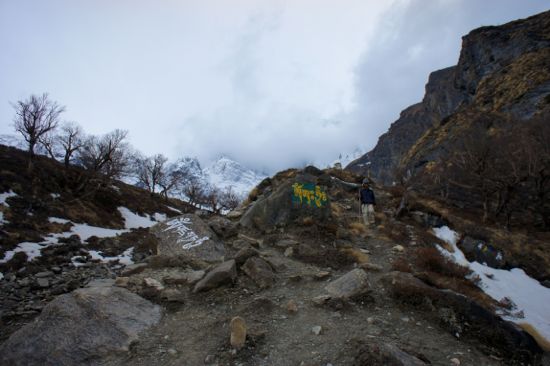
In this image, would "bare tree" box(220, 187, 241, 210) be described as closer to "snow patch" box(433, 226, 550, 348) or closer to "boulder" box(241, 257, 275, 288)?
"snow patch" box(433, 226, 550, 348)

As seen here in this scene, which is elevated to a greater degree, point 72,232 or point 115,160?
point 115,160

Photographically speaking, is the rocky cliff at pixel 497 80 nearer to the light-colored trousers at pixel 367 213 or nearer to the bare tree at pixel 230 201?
the light-colored trousers at pixel 367 213

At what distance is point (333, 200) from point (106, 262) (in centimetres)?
1698

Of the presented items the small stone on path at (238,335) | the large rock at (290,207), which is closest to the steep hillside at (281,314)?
the small stone on path at (238,335)

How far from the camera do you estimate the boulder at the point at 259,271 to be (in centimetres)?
772

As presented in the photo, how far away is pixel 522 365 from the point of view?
4.95m

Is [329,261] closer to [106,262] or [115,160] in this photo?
[106,262]

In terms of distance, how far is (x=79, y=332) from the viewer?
530 centimetres

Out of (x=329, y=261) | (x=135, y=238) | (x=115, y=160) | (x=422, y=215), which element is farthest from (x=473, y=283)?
(x=115, y=160)

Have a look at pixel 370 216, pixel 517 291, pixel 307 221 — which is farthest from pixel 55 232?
pixel 517 291

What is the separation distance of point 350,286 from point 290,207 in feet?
26.0

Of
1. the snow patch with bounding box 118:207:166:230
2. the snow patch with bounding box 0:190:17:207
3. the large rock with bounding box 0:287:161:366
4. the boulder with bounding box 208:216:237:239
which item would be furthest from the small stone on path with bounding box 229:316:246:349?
the snow patch with bounding box 118:207:166:230

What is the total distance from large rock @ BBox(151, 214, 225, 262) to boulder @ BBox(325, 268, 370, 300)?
4.88 meters

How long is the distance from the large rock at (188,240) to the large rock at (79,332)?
13.4 feet
